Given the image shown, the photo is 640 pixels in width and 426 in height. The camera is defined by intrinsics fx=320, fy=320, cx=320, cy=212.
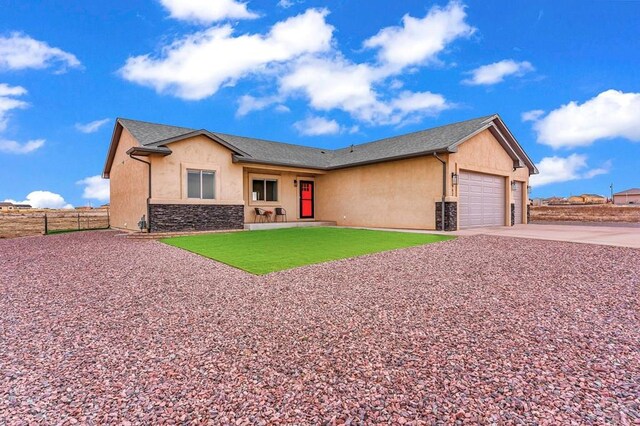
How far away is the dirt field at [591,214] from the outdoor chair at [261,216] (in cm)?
1927

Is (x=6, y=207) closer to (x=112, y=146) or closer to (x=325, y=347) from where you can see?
(x=112, y=146)

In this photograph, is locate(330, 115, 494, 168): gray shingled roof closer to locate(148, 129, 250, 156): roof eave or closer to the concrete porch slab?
the concrete porch slab

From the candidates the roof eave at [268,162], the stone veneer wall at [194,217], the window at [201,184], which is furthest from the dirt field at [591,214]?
the window at [201,184]

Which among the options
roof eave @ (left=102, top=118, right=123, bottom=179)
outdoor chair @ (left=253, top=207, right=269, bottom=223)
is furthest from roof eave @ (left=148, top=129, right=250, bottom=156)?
roof eave @ (left=102, top=118, right=123, bottom=179)

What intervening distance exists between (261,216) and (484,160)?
11.5 m

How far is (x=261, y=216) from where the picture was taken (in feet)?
56.2

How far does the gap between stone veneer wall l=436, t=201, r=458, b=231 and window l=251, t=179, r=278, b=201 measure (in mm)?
8565

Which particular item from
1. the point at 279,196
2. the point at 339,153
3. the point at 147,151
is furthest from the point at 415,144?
the point at 147,151

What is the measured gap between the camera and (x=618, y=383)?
2475mm

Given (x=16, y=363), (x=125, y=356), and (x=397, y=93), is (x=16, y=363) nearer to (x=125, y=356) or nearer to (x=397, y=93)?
(x=125, y=356)

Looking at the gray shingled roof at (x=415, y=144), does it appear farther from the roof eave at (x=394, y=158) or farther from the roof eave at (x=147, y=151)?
the roof eave at (x=147, y=151)

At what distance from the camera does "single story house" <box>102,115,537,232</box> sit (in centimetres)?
1336

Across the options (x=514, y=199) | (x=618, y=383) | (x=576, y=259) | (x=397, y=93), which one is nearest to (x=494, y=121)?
(x=514, y=199)

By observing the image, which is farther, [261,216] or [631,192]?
[631,192]
